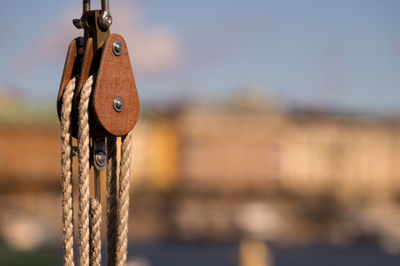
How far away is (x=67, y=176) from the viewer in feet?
5.48

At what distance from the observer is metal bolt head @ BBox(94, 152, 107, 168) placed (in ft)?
5.63

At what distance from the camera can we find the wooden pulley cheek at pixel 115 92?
1686 mm

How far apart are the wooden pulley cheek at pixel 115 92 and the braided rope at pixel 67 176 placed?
0.22 feet

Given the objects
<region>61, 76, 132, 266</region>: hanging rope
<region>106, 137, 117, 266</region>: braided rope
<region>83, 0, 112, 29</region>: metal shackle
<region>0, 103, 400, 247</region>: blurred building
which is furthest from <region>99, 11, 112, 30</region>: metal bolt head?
<region>0, 103, 400, 247</region>: blurred building

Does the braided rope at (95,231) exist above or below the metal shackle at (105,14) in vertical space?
below

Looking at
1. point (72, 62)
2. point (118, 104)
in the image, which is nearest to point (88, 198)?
point (118, 104)

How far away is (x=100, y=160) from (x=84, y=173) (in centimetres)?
8

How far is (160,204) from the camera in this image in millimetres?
54594

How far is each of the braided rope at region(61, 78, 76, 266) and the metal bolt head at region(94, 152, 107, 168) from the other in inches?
2.6

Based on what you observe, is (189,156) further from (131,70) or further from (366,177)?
(131,70)

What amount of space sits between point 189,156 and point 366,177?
1439 cm

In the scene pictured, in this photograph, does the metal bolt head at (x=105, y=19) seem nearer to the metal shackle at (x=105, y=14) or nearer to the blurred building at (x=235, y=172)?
the metal shackle at (x=105, y=14)

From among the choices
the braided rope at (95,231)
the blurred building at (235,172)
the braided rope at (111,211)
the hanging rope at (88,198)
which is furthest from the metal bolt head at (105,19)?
the blurred building at (235,172)

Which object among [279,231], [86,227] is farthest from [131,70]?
[279,231]
